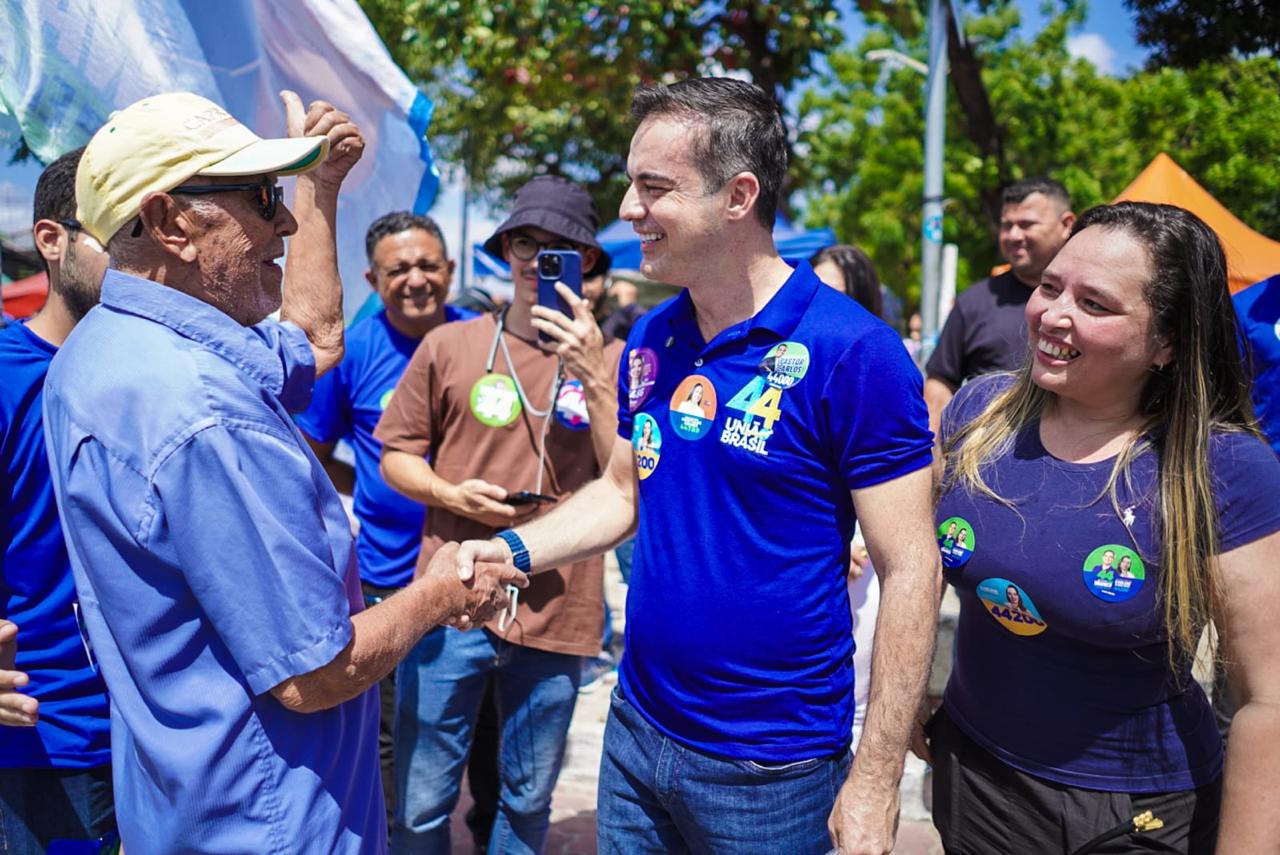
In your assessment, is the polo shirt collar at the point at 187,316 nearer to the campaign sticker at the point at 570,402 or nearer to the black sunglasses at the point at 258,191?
the black sunglasses at the point at 258,191

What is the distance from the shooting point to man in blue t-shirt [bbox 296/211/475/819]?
3986 mm

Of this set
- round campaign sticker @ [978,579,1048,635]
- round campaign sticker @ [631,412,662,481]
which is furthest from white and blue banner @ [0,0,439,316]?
round campaign sticker @ [978,579,1048,635]

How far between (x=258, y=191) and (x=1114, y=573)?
1.75 meters

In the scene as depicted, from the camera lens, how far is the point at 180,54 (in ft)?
10.7

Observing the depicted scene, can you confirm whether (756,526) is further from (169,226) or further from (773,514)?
(169,226)

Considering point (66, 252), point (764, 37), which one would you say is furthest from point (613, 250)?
point (66, 252)

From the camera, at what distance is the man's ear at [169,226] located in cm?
181

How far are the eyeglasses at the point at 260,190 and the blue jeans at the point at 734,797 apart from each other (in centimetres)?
127

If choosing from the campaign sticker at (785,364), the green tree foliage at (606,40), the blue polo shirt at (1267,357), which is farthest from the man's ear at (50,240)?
the green tree foliage at (606,40)

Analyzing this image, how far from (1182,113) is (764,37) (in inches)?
222

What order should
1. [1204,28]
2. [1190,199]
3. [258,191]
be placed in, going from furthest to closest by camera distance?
[1190,199]
[1204,28]
[258,191]

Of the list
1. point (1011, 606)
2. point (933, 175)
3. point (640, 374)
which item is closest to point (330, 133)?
point (640, 374)

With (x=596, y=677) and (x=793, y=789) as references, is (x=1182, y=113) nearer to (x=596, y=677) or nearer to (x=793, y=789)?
(x=596, y=677)

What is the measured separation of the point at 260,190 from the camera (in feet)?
6.29
